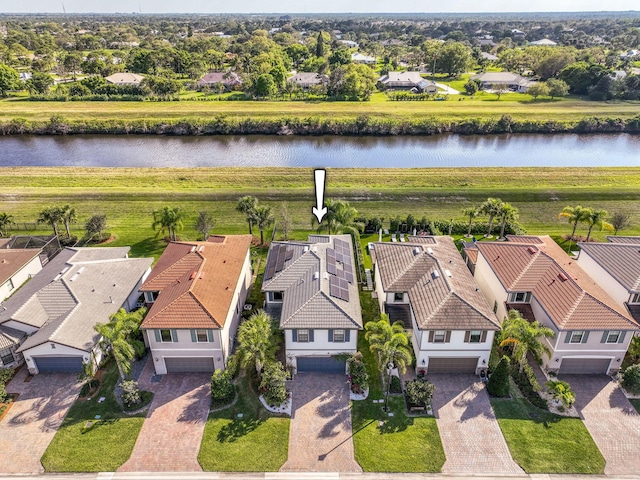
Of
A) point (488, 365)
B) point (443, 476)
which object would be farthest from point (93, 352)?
point (488, 365)

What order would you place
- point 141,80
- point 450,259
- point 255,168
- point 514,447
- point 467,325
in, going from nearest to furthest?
1. point 514,447
2. point 467,325
3. point 450,259
4. point 255,168
5. point 141,80

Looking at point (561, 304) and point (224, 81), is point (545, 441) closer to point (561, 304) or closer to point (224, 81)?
point (561, 304)

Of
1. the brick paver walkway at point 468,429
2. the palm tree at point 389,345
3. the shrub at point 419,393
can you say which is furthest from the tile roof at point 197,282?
the brick paver walkway at point 468,429

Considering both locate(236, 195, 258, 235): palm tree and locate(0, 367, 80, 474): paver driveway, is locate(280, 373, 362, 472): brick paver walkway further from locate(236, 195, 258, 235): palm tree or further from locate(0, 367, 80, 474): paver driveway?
locate(236, 195, 258, 235): palm tree

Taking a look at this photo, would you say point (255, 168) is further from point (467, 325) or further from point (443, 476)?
point (443, 476)

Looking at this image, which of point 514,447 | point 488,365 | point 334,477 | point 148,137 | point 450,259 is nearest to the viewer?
point 334,477
